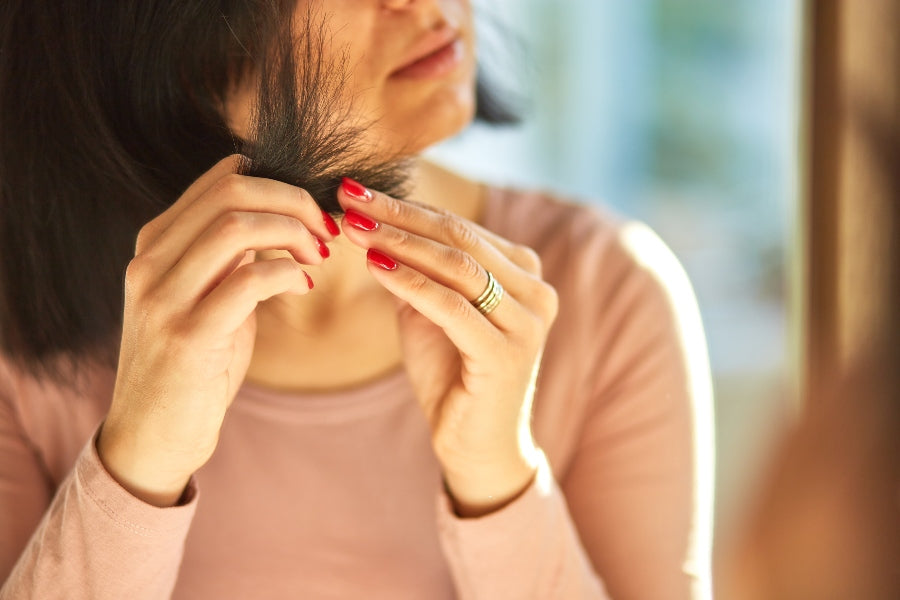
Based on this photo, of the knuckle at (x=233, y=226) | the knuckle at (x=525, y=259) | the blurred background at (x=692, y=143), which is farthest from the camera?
the blurred background at (x=692, y=143)

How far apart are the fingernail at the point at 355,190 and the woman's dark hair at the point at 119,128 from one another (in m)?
0.02

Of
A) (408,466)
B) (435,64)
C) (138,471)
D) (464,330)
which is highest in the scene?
(435,64)

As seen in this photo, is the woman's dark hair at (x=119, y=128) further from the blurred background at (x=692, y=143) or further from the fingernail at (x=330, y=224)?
the blurred background at (x=692, y=143)

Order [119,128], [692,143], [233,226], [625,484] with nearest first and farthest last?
[233,226] < [119,128] < [625,484] < [692,143]

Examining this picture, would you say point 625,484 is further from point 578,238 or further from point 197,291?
point 197,291

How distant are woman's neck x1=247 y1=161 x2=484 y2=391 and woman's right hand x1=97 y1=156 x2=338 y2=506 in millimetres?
192

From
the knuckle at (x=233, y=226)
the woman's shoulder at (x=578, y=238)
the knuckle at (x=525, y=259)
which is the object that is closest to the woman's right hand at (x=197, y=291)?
the knuckle at (x=233, y=226)

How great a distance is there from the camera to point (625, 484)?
2.22 ft

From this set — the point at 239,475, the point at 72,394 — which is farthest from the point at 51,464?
the point at 239,475

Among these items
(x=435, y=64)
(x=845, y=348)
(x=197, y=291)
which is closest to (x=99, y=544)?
(x=197, y=291)

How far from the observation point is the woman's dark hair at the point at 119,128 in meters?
0.50

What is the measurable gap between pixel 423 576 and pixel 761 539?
29 cm

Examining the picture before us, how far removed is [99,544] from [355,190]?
0.95 ft

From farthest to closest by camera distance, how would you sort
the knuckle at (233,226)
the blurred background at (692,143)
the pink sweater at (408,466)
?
the blurred background at (692,143), the pink sweater at (408,466), the knuckle at (233,226)
